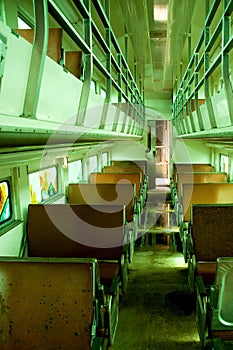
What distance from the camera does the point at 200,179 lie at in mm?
6617

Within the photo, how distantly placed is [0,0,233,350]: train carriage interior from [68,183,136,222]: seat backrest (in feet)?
0.06

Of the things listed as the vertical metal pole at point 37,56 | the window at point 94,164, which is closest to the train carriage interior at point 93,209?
the vertical metal pole at point 37,56

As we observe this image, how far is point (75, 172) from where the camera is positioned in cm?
629

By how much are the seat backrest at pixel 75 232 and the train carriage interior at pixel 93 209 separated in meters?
0.01

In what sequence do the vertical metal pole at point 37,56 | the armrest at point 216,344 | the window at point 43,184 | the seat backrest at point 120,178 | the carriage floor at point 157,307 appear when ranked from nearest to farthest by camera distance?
1. the vertical metal pole at point 37,56
2. the armrest at point 216,344
3. the carriage floor at point 157,307
4. the window at point 43,184
5. the seat backrest at point 120,178

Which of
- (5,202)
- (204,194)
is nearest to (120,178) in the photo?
(204,194)

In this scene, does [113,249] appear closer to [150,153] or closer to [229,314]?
[229,314]

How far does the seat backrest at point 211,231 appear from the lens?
355 centimetres

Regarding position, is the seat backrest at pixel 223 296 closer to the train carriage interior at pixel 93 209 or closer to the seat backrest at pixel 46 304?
the train carriage interior at pixel 93 209

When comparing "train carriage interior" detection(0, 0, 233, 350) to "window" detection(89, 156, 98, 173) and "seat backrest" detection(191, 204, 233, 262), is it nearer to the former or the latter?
"seat backrest" detection(191, 204, 233, 262)

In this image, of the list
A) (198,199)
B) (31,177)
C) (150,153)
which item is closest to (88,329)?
(31,177)

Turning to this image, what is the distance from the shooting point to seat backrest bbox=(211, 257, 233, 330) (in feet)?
7.11

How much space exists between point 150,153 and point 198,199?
Result: 7011 millimetres

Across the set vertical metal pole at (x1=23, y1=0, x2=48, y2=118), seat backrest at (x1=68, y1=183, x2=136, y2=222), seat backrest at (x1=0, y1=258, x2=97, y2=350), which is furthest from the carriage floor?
vertical metal pole at (x1=23, y1=0, x2=48, y2=118)
